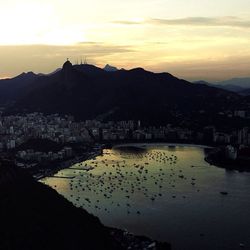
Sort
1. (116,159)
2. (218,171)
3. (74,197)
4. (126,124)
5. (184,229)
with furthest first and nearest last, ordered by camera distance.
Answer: (126,124) → (116,159) → (218,171) → (74,197) → (184,229)

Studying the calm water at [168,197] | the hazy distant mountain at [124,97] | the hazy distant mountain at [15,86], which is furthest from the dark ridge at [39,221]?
the hazy distant mountain at [15,86]

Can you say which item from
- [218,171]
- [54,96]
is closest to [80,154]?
[218,171]

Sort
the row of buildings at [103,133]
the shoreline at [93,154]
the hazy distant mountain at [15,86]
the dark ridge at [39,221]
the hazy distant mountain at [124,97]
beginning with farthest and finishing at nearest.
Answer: the hazy distant mountain at [15,86], the hazy distant mountain at [124,97], the row of buildings at [103,133], the shoreline at [93,154], the dark ridge at [39,221]

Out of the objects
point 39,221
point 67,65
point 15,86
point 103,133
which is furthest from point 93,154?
point 15,86

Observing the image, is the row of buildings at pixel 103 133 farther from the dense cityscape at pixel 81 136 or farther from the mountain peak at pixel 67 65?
the mountain peak at pixel 67 65

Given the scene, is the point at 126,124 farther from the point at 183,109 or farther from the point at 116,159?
the point at 116,159

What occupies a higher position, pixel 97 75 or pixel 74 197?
pixel 97 75

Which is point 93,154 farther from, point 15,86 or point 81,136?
point 15,86
